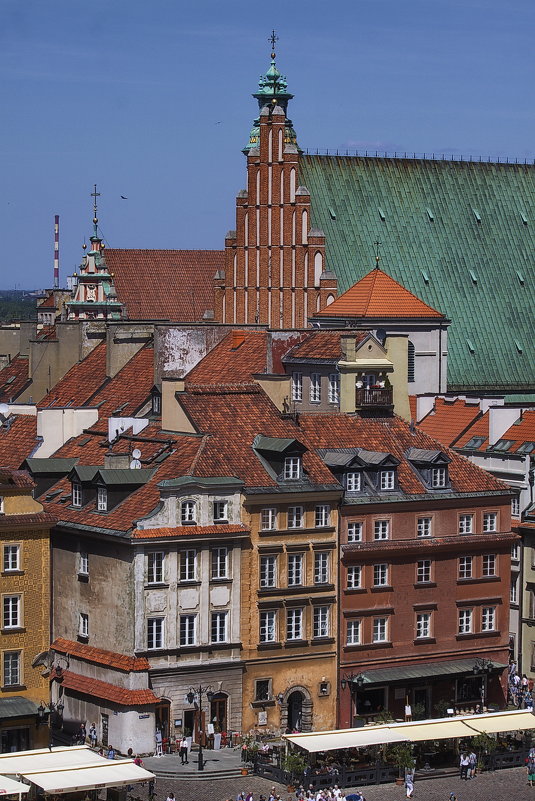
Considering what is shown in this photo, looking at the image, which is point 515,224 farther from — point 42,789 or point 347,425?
point 42,789

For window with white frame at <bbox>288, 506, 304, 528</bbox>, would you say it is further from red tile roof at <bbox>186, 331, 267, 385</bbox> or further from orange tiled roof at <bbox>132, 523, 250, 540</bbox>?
red tile roof at <bbox>186, 331, 267, 385</bbox>

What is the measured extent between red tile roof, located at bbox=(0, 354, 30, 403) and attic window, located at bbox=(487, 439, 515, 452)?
2812 cm

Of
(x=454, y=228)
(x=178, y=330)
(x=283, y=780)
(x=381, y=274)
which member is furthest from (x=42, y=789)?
(x=454, y=228)

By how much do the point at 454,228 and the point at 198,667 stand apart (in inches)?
2192

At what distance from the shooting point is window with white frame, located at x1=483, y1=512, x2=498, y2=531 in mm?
99312

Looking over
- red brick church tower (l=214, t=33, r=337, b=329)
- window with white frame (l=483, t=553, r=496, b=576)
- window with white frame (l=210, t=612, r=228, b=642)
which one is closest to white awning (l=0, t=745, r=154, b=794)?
window with white frame (l=210, t=612, r=228, b=642)

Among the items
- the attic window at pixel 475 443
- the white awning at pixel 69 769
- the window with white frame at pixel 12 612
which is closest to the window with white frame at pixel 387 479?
the window with white frame at pixel 12 612

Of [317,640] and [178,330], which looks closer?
[317,640]

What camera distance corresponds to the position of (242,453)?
311 ft

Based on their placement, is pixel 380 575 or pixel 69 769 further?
pixel 380 575

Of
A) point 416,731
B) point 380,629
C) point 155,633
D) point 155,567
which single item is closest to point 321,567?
point 380,629

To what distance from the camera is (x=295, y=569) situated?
3708 inches

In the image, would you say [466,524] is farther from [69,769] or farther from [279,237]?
[279,237]

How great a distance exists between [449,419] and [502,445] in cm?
729
